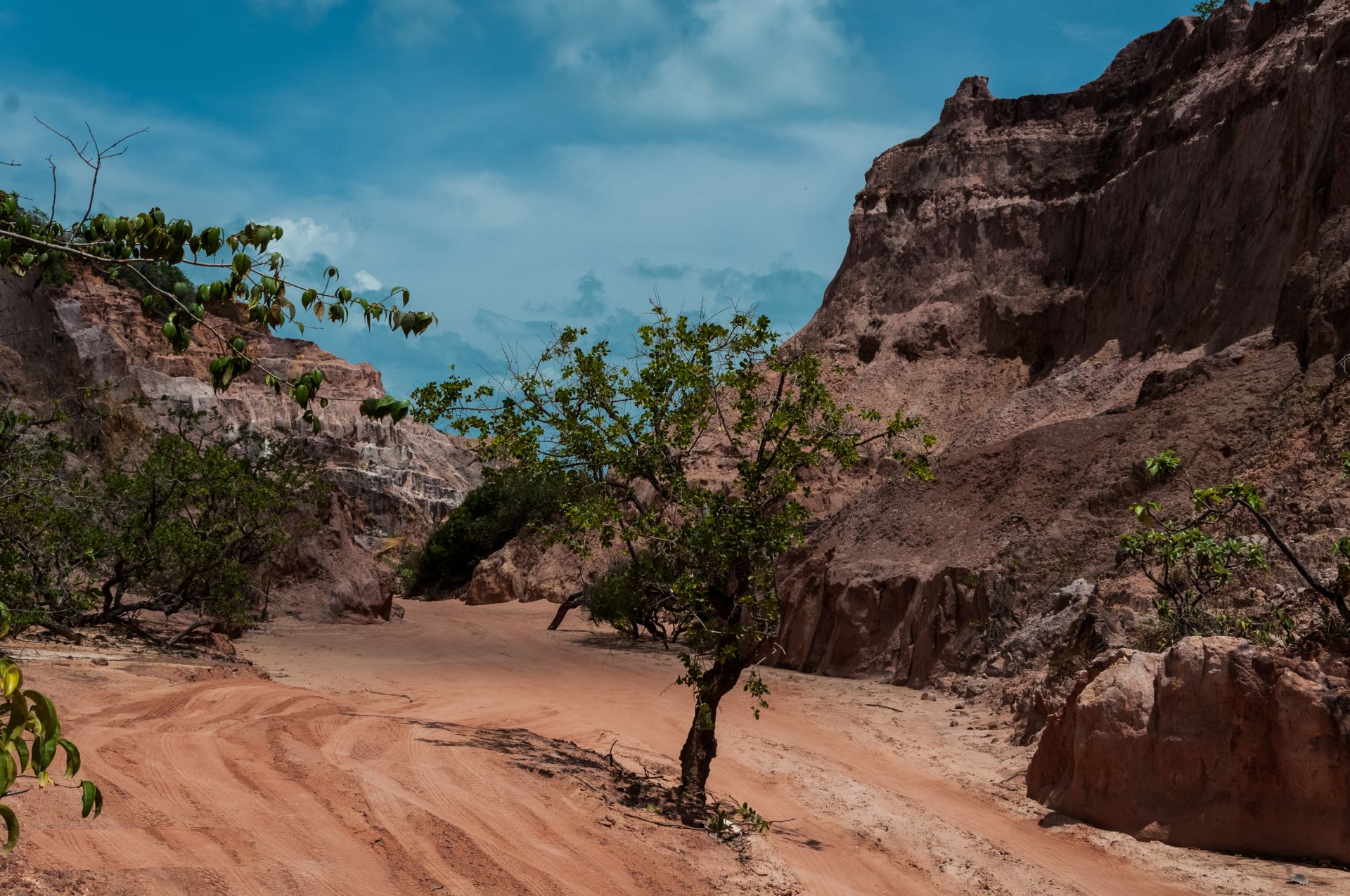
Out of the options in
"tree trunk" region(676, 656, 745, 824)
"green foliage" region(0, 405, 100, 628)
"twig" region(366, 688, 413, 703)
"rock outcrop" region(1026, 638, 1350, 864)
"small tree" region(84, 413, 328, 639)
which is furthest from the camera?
"small tree" region(84, 413, 328, 639)

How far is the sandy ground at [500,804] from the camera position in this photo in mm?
5290

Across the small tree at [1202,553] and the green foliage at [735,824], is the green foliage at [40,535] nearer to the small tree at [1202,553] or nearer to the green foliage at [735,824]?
the green foliage at [735,824]

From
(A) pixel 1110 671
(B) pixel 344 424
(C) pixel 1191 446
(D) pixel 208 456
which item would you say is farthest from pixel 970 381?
(B) pixel 344 424

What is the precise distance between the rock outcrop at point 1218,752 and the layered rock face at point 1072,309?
7429 millimetres

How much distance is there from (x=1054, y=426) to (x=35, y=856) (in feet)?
70.0

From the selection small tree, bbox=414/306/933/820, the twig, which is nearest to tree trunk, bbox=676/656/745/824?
small tree, bbox=414/306/933/820

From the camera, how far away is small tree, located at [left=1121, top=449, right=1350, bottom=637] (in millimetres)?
7438

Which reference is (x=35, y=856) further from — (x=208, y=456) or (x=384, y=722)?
(x=208, y=456)

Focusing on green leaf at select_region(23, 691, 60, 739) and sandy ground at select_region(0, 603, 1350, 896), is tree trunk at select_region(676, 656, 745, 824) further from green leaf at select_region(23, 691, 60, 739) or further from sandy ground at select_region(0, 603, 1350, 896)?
green leaf at select_region(23, 691, 60, 739)

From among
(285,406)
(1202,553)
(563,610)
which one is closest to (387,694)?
(1202,553)

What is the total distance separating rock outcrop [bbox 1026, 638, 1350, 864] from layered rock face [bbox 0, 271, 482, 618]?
8616 mm

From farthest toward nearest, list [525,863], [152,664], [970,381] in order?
[970,381] → [152,664] → [525,863]

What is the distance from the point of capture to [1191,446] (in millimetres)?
19391

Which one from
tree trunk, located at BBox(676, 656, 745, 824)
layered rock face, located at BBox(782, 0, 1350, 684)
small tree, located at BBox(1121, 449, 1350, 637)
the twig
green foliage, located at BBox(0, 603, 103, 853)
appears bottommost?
the twig
